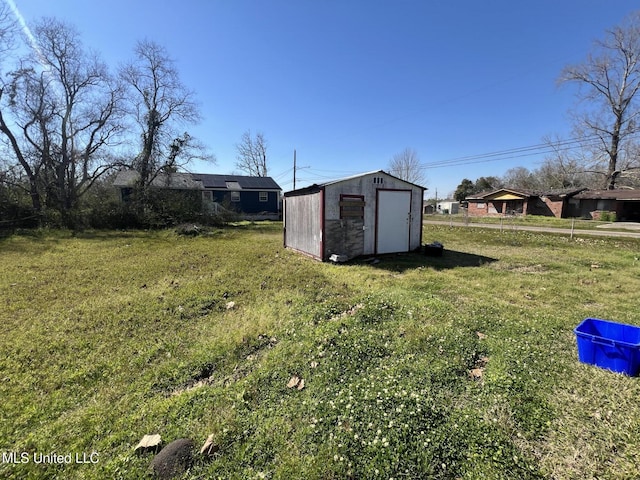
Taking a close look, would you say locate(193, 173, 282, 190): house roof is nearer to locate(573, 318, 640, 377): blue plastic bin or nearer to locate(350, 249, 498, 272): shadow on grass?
locate(350, 249, 498, 272): shadow on grass

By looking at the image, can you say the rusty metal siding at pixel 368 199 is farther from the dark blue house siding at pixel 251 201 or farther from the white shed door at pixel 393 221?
the dark blue house siding at pixel 251 201

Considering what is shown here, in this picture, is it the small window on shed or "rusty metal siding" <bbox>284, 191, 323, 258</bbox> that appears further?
"rusty metal siding" <bbox>284, 191, 323, 258</bbox>

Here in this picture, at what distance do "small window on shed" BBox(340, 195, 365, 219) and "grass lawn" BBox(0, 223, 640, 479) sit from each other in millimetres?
2784

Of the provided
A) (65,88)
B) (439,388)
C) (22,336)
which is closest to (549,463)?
(439,388)

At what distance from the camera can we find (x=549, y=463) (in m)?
1.88

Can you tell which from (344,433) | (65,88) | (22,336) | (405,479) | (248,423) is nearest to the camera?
(405,479)

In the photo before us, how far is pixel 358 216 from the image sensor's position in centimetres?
864

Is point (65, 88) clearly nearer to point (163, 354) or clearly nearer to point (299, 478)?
point (163, 354)

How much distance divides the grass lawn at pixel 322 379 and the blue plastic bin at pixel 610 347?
13 cm

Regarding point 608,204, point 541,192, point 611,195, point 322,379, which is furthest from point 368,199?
point 608,204

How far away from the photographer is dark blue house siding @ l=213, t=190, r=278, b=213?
28.3 m

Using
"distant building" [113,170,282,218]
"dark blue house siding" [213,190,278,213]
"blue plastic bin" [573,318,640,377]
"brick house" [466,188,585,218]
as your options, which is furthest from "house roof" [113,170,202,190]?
"brick house" [466,188,585,218]

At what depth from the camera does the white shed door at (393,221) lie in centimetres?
908

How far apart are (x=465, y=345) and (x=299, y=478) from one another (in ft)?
7.75
